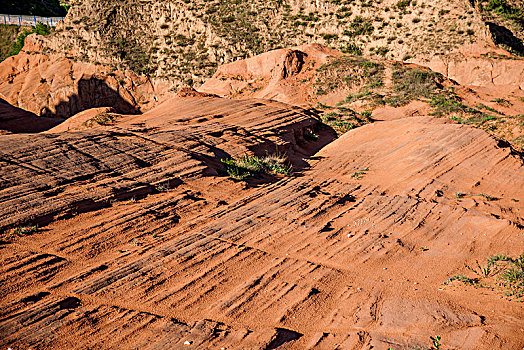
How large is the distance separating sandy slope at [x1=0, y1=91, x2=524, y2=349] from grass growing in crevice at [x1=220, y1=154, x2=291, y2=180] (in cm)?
38

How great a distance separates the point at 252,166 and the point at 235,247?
429 centimetres

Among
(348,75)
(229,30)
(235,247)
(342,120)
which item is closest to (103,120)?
(342,120)

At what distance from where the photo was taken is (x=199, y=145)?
1077cm

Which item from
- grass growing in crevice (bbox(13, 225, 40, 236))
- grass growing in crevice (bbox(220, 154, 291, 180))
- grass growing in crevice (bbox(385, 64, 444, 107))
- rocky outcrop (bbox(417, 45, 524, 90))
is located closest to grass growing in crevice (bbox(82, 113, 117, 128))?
grass growing in crevice (bbox(220, 154, 291, 180))

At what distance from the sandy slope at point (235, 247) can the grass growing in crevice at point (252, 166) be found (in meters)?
0.38

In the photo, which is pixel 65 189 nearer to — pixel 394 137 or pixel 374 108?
pixel 394 137

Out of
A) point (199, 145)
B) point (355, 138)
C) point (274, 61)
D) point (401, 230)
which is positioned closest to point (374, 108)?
point (274, 61)

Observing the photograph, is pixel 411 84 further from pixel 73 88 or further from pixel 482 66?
pixel 73 88

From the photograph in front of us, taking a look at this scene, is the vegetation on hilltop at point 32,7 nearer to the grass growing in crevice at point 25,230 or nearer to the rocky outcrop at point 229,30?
the rocky outcrop at point 229,30

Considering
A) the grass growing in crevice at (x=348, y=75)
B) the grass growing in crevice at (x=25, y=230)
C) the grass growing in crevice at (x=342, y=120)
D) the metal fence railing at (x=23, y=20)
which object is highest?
the metal fence railing at (x=23, y=20)

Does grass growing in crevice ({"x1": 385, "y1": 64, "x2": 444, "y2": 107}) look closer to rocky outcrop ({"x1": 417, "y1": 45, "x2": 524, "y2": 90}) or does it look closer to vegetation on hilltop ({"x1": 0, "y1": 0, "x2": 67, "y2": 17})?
rocky outcrop ({"x1": 417, "y1": 45, "x2": 524, "y2": 90})

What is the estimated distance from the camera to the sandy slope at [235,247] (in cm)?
462

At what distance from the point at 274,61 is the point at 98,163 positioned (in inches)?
923

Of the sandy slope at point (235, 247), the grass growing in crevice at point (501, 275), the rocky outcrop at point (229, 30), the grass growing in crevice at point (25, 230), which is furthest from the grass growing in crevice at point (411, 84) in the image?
the grass growing in crevice at point (25, 230)
